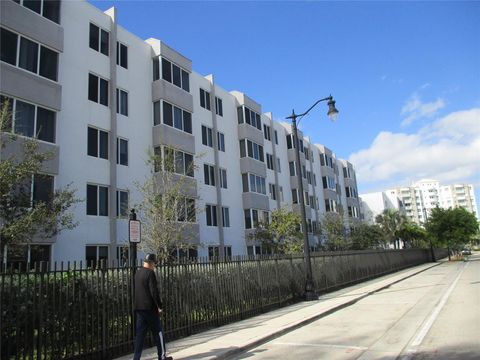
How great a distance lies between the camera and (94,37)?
2252cm

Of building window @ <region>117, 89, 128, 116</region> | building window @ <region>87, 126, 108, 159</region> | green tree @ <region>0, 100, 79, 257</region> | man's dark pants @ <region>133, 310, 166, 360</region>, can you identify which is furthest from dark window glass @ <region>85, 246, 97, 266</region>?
man's dark pants @ <region>133, 310, 166, 360</region>

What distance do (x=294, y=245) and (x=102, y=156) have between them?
13.7 meters

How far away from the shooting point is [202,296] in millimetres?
11508

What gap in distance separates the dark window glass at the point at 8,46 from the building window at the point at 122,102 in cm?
625

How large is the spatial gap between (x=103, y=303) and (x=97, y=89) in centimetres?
1573

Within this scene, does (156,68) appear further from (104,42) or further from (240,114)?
(240,114)

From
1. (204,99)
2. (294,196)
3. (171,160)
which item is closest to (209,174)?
(204,99)

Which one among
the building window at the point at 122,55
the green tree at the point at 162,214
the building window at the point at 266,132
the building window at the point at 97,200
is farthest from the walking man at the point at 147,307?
the building window at the point at 266,132

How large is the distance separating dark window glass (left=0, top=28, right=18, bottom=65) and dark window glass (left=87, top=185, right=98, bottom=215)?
20.2 ft

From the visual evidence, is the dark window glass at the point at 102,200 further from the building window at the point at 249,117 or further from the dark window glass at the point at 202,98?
the building window at the point at 249,117

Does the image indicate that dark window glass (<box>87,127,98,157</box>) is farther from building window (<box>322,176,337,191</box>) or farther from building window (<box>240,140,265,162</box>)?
building window (<box>322,176,337,191</box>)

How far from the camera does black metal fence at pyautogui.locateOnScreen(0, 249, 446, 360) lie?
7121 mm

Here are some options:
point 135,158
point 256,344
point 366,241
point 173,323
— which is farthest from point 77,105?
point 366,241

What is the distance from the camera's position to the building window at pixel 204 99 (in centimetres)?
3064
